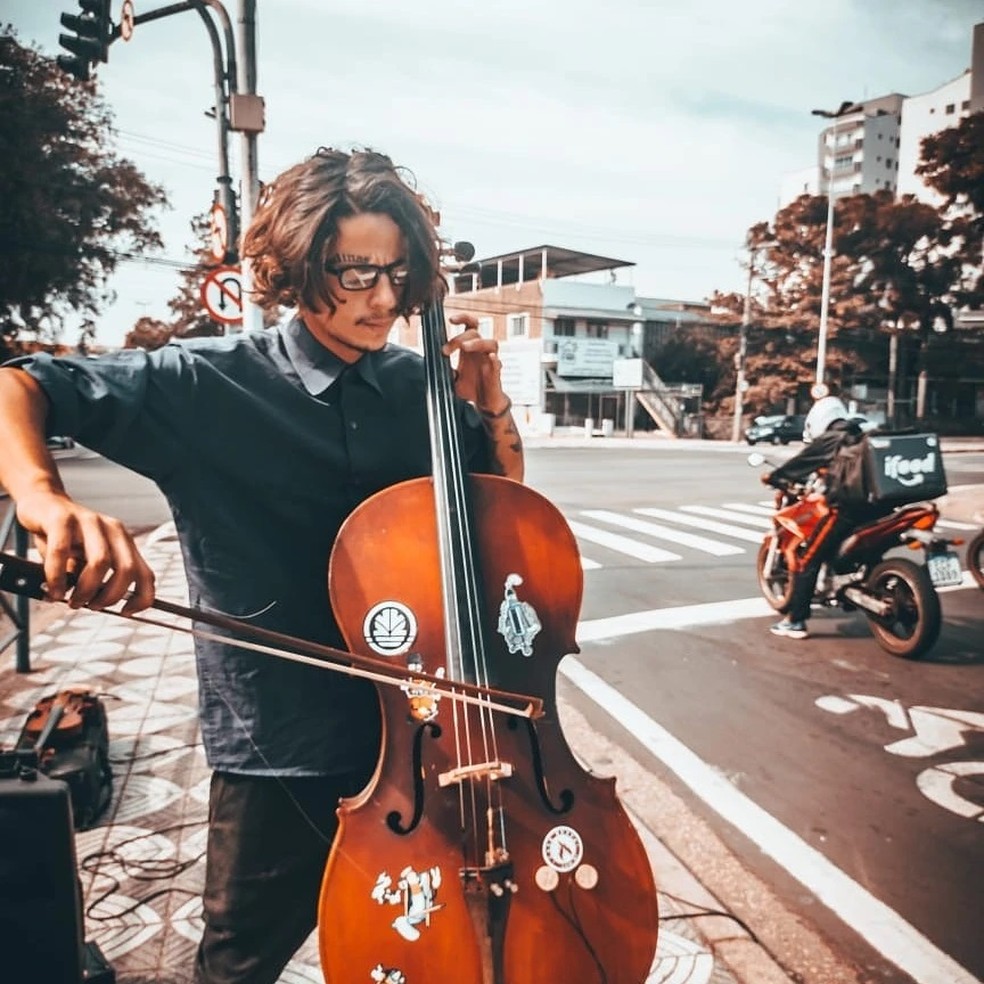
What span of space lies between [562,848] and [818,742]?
2.84 metres

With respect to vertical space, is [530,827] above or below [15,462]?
below

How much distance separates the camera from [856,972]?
2.07 meters

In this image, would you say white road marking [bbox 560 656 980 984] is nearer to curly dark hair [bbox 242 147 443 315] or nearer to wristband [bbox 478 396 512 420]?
wristband [bbox 478 396 512 420]

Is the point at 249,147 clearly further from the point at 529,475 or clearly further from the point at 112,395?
the point at 529,475

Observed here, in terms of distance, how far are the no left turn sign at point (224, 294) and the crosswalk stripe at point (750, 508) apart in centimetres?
766

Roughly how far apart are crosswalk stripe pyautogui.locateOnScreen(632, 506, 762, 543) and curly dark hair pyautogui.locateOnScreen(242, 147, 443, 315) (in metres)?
8.18

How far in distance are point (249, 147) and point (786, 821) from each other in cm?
657

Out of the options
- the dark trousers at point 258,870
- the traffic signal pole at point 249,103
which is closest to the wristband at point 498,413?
the dark trousers at point 258,870

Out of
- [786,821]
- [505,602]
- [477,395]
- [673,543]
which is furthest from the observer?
[673,543]

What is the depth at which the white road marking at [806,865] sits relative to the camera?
2.12 m

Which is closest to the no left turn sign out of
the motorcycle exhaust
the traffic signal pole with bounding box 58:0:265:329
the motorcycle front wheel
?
the traffic signal pole with bounding box 58:0:265:329

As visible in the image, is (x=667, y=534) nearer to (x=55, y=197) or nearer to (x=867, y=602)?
(x=867, y=602)

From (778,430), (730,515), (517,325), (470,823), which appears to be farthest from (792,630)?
(517,325)

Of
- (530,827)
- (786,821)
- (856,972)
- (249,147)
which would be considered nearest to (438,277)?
(530,827)
